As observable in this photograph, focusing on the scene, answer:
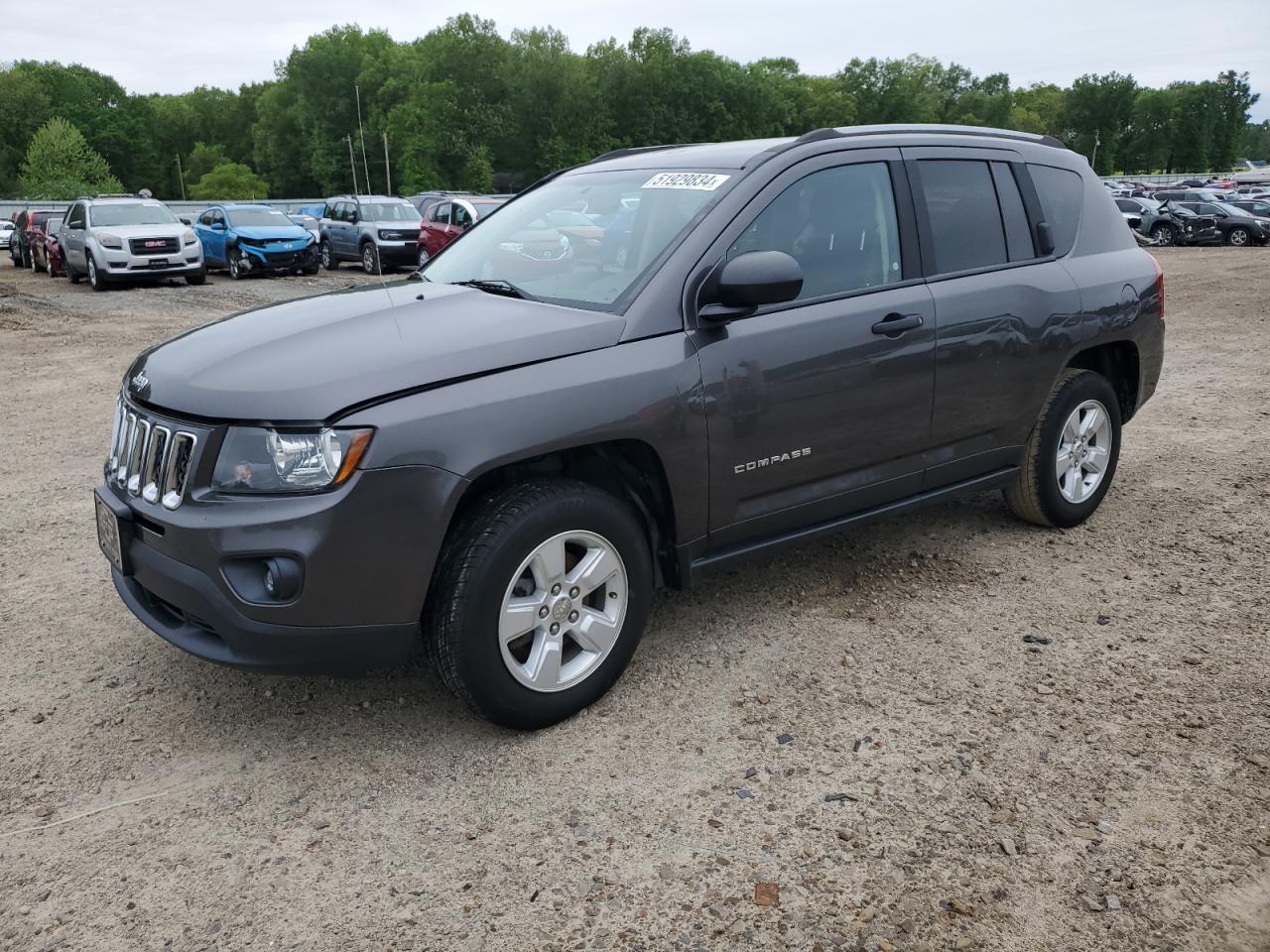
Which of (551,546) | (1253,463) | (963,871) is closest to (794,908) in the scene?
(963,871)

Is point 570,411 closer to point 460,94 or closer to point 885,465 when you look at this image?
point 885,465

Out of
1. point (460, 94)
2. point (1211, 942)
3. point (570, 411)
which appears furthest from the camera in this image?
point (460, 94)

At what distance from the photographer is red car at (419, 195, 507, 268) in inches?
824

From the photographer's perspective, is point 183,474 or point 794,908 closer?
point 794,908

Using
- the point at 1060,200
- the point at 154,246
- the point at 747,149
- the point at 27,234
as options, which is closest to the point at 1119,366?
the point at 1060,200

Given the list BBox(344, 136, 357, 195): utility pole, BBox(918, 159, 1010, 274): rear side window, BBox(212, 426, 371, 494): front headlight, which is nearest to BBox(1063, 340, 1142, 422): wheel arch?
BBox(918, 159, 1010, 274): rear side window

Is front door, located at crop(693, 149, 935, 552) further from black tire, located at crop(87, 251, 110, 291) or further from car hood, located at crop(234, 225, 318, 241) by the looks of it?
car hood, located at crop(234, 225, 318, 241)

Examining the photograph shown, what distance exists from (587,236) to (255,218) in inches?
827

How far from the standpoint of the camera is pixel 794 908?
8.66 ft

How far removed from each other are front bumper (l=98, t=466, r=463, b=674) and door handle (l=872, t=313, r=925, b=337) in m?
1.86

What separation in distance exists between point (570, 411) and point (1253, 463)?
5.19m

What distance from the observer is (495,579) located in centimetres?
316

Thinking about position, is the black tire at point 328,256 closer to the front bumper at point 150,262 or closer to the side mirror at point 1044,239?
the front bumper at point 150,262

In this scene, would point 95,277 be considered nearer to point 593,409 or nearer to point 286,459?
point 286,459
